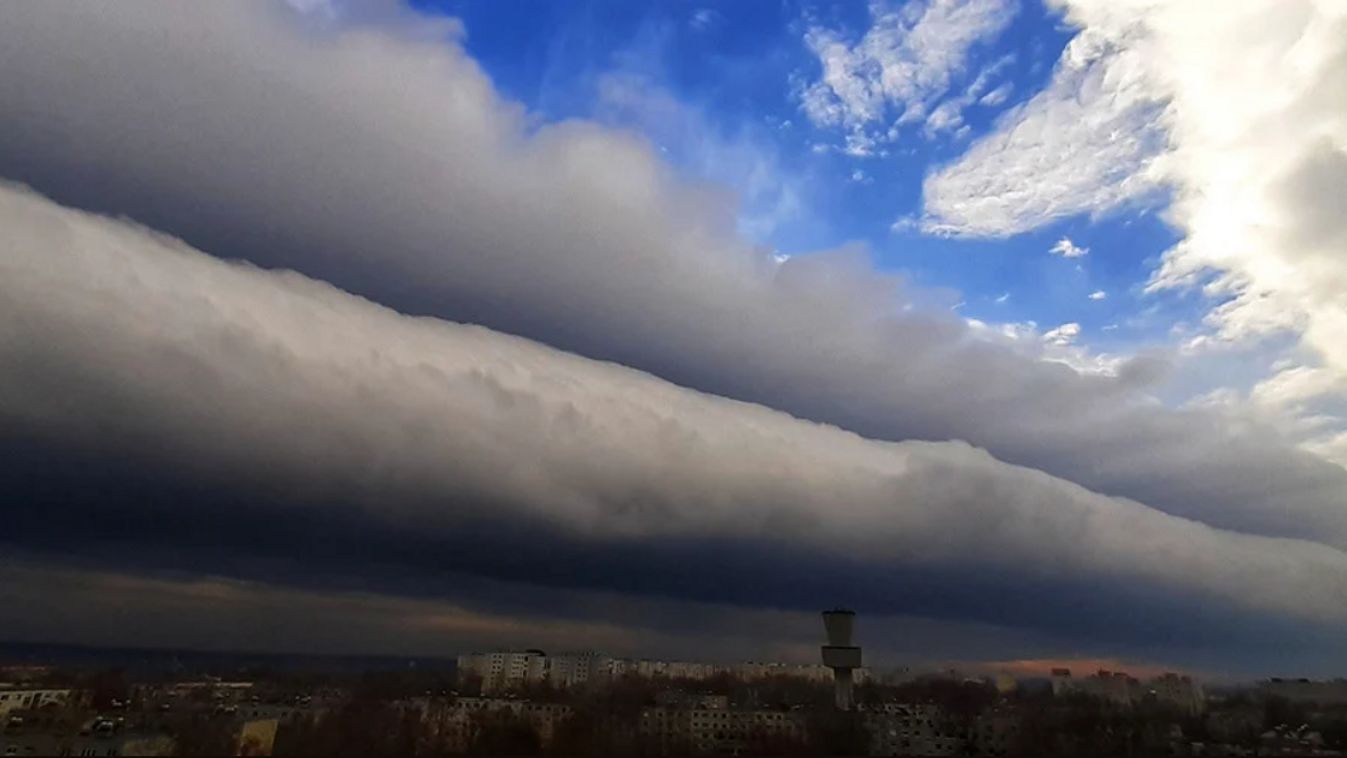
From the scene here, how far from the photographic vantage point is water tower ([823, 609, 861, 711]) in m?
44.1

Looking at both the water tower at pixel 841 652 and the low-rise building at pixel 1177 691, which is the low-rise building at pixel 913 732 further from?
the low-rise building at pixel 1177 691

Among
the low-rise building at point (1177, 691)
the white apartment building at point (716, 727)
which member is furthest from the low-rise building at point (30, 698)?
the low-rise building at point (1177, 691)

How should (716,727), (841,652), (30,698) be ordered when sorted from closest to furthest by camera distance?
1. (30,698)
2. (716,727)
3. (841,652)

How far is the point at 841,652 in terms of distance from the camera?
44188 millimetres

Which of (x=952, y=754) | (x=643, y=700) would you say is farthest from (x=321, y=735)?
(x=952, y=754)

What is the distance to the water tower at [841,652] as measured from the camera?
44.1m

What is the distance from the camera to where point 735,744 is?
98.2 ft

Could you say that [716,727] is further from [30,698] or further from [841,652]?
[30,698]

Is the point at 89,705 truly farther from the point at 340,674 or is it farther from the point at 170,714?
the point at 340,674

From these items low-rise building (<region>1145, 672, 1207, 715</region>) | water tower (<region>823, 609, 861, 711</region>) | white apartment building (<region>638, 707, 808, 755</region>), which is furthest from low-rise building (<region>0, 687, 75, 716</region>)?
low-rise building (<region>1145, 672, 1207, 715</region>)

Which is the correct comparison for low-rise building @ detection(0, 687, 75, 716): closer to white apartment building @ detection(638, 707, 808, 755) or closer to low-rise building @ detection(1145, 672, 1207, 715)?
white apartment building @ detection(638, 707, 808, 755)

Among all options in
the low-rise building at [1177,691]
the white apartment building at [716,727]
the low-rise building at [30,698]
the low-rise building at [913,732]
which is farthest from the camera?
the low-rise building at [1177,691]

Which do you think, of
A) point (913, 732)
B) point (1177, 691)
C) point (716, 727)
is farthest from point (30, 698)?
point (1177, 691)

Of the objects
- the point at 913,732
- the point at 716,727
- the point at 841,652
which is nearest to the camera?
the point at 716,727
